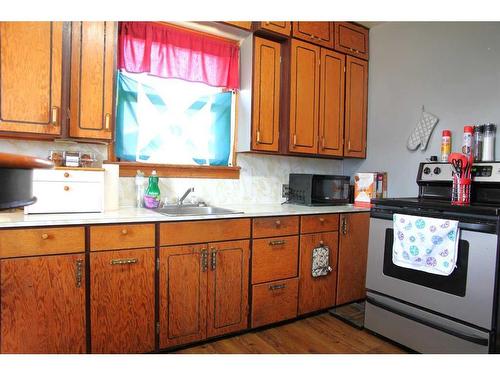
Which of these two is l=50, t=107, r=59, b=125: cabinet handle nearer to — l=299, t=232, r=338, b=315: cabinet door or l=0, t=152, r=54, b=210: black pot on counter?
l=0, t=152, r=54, b=210: black pot on counter

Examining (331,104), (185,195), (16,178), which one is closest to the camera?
(16,178)

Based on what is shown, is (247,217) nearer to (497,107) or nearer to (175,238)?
(175,238)

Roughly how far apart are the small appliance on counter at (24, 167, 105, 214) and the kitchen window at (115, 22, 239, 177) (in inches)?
17.7

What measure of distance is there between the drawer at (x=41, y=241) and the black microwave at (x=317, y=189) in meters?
1.76

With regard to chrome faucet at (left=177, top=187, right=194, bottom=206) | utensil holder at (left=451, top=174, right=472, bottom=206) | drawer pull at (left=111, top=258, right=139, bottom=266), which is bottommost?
drawer pull at (left=111, top=258, right=139, bottom=266)

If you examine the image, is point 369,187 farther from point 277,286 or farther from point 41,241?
point 41,241

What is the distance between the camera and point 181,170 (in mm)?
2568

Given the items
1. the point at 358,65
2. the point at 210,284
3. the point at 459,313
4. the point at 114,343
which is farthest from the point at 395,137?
the point at 114,343

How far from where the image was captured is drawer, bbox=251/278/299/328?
226 centimetres

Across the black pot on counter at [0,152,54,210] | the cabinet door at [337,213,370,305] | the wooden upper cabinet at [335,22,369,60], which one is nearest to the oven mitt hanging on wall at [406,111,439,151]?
the cabinet door at [337,213,370,305]

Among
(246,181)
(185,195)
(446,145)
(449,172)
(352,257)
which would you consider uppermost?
(446,145)

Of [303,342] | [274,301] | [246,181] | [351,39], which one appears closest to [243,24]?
[351,39]

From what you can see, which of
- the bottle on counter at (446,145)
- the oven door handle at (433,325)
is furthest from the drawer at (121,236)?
the bottle on counter at (446,145)

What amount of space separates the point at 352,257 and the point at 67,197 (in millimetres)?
2157
